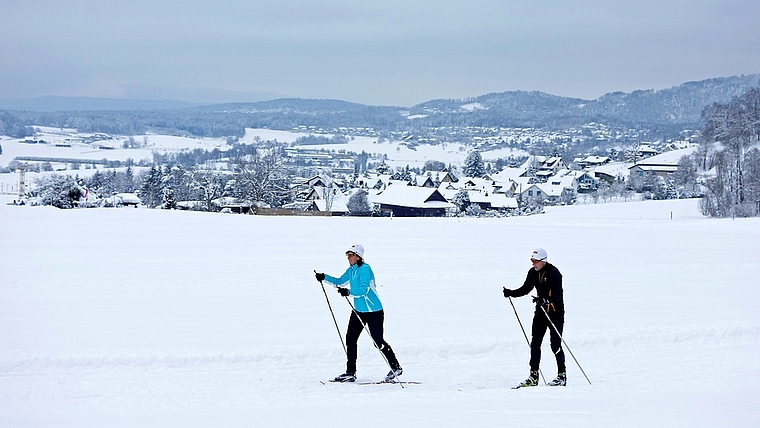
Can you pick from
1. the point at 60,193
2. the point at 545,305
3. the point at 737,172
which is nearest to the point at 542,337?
the point at 545,305

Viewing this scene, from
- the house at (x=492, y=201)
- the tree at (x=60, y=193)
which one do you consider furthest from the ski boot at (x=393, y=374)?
the house at (x=492, y=201)

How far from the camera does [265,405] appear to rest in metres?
7.39

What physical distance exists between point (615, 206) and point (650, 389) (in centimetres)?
5568

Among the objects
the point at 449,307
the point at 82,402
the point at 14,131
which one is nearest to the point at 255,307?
the point at 449,307

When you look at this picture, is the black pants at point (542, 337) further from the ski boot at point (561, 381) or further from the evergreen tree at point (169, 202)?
the evergreen tree at point (169, 202)

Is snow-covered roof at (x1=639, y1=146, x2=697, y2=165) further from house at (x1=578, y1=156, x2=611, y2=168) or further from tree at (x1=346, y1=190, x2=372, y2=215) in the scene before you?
tree at (x1=346, y1=190, x2=372, y2=215)

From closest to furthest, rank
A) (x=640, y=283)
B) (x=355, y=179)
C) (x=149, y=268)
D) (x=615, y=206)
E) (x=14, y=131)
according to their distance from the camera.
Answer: (x=640, y=283) < (x=149, y=268) < (x=615, y=206) < (x=355, y=179) < (x=14, y=131)

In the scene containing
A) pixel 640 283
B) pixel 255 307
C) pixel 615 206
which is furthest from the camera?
pixel 615 206

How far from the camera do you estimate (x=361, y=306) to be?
8.68 meters

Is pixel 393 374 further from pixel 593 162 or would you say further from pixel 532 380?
pixel 593 162

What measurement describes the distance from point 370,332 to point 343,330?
3.26m

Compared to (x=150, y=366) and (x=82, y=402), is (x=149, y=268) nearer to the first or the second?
(x=150, y=366)

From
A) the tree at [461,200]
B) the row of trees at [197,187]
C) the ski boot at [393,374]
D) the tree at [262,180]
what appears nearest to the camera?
the ski boot at [393,374]

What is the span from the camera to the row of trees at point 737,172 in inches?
2044
